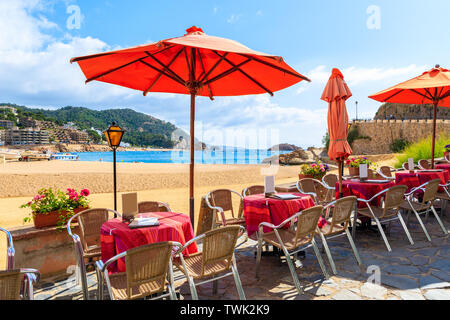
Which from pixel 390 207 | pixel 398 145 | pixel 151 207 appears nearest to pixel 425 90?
pixel 390 207

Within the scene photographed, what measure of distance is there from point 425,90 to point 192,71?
5784 millimetres

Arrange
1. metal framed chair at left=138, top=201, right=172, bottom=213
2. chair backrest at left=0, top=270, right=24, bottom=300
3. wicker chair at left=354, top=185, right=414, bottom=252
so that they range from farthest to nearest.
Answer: wicker chair at left=354, top=185, right=414, bottom=252, metal framed chair at left=138, top=201, right=172, bottom=213, chair backrest at left=0, top=270, right=24, bottom=300

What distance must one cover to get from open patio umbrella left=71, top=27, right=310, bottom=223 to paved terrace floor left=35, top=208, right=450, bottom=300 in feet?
3.79

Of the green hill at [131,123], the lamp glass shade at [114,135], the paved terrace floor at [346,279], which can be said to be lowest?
the paved terrace floor at [346,279]

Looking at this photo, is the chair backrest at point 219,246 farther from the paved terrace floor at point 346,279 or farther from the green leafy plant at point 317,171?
the green leafy plant at point 317,171

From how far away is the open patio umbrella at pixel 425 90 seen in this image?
5.64 metres

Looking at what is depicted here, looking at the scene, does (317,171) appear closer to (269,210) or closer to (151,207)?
(269,210)

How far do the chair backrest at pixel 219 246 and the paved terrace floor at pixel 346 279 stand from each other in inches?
22.9

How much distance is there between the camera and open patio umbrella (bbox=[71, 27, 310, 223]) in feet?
11.4

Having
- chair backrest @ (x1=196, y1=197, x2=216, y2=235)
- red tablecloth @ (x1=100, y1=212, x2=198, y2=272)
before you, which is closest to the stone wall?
chair backrest @ (x1=196, y1=197, x2=216, y2=235)

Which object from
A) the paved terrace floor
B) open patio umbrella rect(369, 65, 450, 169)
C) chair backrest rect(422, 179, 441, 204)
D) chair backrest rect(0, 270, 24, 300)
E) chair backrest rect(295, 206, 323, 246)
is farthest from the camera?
open patio umbrella rect(369, 65, 450, 169)

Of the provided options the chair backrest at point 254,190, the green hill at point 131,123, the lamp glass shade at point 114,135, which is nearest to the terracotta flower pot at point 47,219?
the lamp glass shade at point 114,135

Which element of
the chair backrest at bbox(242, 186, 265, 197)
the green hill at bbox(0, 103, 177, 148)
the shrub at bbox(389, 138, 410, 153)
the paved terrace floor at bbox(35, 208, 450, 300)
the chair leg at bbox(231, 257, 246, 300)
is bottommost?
the paved terrace floor at bbox(35, 208, 450, 300)

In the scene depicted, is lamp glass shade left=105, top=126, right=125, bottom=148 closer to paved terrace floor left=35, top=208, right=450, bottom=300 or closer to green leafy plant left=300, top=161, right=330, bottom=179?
paved terrace floor left=35, top=208, right=450, bottom=300
